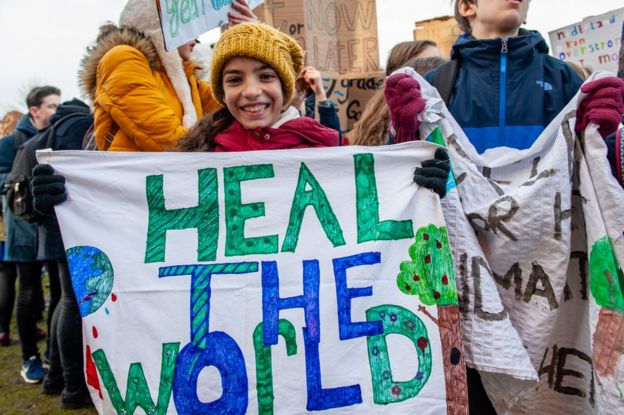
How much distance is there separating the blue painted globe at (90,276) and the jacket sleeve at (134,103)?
0.88 metres

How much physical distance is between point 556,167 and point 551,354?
2.08 feet

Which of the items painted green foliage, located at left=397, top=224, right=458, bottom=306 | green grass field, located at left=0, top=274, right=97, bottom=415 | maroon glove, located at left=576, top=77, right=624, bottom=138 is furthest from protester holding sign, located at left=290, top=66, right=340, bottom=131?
green grass field, located at left=0, top=274, right=97, bottom=415

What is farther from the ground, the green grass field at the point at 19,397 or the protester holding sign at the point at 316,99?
the protester holding sign at the point at 316,99

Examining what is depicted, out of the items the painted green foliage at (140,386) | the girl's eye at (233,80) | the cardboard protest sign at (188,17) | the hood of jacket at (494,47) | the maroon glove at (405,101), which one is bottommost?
the painted green foliage at (140,386)

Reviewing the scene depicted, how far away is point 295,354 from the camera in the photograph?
75.7 inches

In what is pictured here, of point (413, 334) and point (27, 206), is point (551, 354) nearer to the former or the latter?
point (413, 334)

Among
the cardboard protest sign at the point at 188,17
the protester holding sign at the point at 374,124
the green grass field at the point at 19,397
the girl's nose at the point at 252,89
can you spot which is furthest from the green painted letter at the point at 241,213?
the green grass field at the point at 19,397

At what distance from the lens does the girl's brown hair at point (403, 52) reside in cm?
368

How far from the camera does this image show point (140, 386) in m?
1.90

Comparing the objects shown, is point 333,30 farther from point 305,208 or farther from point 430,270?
point 430,270

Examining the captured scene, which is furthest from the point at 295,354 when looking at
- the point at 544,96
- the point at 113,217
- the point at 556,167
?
the point at 544,96

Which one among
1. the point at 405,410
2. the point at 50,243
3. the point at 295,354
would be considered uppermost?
the point at 50,243

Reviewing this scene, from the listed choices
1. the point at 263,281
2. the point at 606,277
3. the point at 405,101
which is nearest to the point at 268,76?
the point at 405,101

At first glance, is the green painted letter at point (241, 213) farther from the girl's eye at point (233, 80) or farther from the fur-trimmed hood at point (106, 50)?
the fur-trimmed hood at point (106, 50)
